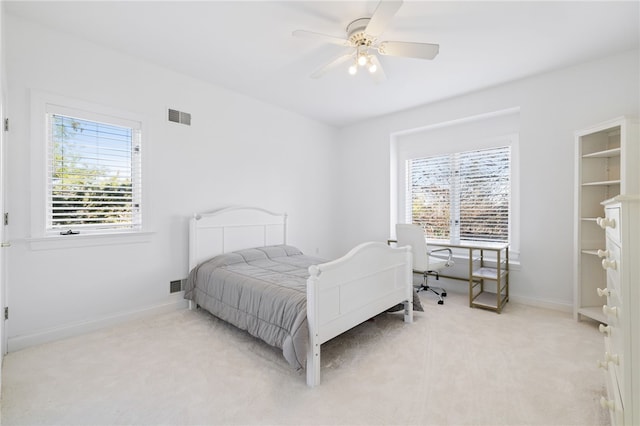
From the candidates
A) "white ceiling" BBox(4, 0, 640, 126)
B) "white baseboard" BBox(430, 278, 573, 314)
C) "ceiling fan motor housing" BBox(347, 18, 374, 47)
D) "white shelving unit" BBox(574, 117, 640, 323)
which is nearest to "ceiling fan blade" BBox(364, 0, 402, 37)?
"ceiling fan motor housing" BBox(347, 18, 374, 47)

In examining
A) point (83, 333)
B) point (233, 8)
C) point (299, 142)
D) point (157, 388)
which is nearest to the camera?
point (157, 388)

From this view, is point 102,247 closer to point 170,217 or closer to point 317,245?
point 170,217

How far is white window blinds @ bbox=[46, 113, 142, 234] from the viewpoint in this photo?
2529 millimetres

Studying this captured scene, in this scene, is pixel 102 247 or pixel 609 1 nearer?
pixel 609 1

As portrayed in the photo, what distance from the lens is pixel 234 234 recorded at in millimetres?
3660

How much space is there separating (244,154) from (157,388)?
282cm

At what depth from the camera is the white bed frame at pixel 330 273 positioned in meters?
1.94

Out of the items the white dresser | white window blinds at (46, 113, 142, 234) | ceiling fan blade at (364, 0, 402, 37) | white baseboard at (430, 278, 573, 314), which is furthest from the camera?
white baseboard at (430, 278, 573, 314)

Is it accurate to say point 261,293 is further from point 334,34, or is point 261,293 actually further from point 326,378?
point 334,34

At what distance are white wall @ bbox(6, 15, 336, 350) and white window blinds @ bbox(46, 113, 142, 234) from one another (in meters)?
0.15

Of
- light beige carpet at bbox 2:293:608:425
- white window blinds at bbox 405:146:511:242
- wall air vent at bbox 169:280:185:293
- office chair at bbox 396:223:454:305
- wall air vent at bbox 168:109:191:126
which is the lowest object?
→ light beige carpet at bbox 2:293:608:425

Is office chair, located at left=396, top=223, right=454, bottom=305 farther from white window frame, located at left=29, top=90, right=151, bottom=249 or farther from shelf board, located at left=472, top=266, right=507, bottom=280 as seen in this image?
white window frame, located at left=29, top=90, right=151, bottom=249

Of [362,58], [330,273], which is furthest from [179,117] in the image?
[330,273]

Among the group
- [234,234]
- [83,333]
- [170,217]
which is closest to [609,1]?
[234,234]
